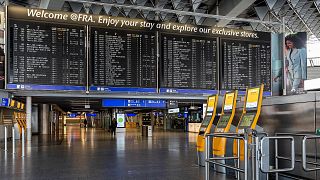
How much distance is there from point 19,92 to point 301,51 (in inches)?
348

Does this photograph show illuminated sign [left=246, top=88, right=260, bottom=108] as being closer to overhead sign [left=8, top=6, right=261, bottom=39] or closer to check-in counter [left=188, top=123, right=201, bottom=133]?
overhead sign [left=8, top=6, right=261, bottom=39]

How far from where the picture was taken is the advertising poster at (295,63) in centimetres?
1077

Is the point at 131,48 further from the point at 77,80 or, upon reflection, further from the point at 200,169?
the point at 200,169

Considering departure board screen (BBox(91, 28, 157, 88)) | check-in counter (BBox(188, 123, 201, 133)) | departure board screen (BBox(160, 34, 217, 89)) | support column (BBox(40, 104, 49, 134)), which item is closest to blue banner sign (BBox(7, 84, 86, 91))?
departure board screen (BBox(91, 28, 157, 88))

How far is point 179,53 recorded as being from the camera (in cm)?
970

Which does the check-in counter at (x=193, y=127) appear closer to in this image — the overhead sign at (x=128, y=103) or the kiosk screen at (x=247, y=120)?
the overhead sign at (x=128, y=103)

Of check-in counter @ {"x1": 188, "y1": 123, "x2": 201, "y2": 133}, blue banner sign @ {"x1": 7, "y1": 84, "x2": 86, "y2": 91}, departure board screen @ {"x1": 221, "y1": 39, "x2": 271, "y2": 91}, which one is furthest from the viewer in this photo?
check-in counter @ {"x1": 188, "y1": 123, "x2": 201, "y2": 133}

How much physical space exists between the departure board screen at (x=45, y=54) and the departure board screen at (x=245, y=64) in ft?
13.2

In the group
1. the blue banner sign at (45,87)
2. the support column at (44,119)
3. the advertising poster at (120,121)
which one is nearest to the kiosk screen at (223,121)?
the blue banner sign at (45,87)

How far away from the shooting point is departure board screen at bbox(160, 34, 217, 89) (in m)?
9.54

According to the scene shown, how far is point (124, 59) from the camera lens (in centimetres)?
932

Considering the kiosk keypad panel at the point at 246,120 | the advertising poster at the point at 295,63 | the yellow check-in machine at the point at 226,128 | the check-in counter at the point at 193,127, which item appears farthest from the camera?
the check-in counter at the point at 193,127

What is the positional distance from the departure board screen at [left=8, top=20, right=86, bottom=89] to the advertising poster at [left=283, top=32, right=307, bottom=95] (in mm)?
6109

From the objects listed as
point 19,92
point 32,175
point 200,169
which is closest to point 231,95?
point 200,169
